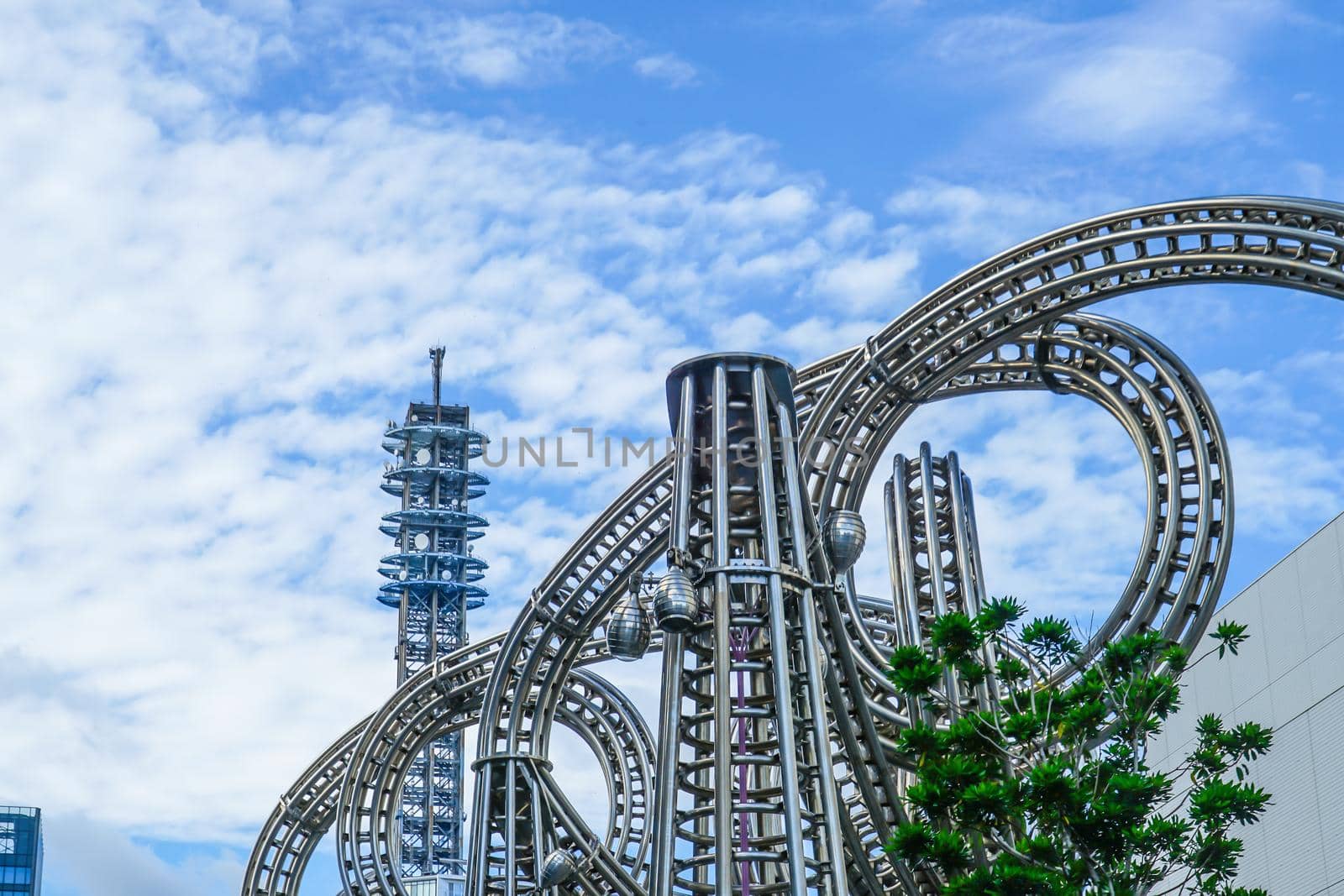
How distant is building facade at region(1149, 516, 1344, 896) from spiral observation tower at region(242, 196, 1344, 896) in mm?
8952

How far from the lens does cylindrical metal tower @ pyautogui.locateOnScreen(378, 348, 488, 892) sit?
3578 inches

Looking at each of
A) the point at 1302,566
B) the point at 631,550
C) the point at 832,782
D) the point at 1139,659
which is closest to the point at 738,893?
the point at 832,782

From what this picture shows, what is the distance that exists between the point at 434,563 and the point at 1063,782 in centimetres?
7609

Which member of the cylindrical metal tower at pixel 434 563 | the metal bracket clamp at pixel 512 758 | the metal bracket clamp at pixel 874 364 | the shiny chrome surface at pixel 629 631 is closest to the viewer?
the shiny chrome surface at pixel 629 631

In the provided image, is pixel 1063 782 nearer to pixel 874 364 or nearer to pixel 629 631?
pixel 629 631

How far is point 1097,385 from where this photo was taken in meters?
27.0

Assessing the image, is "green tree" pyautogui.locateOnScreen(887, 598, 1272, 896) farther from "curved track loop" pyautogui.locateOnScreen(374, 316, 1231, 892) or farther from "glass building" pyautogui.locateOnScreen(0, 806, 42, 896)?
"glass building" pyautogui.locateOnScreen(0, 806, 42, 896)

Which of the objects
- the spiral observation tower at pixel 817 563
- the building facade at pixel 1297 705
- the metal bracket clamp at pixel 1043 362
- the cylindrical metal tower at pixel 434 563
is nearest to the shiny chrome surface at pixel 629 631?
the spiral observation tower at pixel 817 563

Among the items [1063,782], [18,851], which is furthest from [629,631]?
[18,851]

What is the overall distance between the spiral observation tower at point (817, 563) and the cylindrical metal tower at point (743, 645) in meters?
0.04

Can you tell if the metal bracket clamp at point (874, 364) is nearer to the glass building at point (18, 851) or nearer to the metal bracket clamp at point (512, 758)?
the metal bracket clamp at point (512, 758)

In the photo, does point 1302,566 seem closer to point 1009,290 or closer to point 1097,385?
point 1097,385

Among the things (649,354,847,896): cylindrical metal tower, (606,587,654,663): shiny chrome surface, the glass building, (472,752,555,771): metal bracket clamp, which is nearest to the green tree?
(649,354,847,896): cylindrical metal tower

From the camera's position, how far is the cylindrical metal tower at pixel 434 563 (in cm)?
9088
